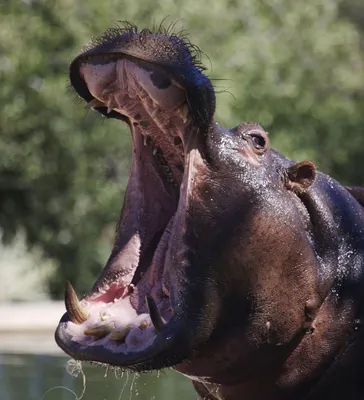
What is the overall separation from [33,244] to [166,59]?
13.5 metres

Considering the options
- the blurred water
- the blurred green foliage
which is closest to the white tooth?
the blurred water

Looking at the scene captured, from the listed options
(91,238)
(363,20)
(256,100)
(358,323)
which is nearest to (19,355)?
(358,323)

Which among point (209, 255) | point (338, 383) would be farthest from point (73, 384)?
point (209, 255)

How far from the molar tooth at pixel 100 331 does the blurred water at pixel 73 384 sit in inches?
82.8

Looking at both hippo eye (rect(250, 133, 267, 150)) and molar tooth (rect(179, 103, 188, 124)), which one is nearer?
molar tooth (rect(179, 103, 188, 124))

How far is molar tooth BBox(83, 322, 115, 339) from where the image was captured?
3045 mm

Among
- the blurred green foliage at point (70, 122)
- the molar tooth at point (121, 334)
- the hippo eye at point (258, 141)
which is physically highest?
the hippo eye at point (258, 141)

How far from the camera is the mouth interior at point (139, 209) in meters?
2.98

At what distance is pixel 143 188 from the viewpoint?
3.40m

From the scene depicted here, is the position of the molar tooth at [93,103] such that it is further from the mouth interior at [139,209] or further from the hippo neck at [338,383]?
the hippo neck at [338,383]

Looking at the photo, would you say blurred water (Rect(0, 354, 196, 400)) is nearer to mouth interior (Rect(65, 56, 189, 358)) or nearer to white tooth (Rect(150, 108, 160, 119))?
mouth interior (Rect(65, 56, 189, 358))

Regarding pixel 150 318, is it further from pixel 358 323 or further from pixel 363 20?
pixel 363 20

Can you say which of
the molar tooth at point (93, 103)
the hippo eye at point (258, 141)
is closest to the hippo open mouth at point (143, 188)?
the molar tooth at point (93, 103)

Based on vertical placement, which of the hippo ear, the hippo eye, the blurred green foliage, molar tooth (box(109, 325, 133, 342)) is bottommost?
the blurred green foliage
